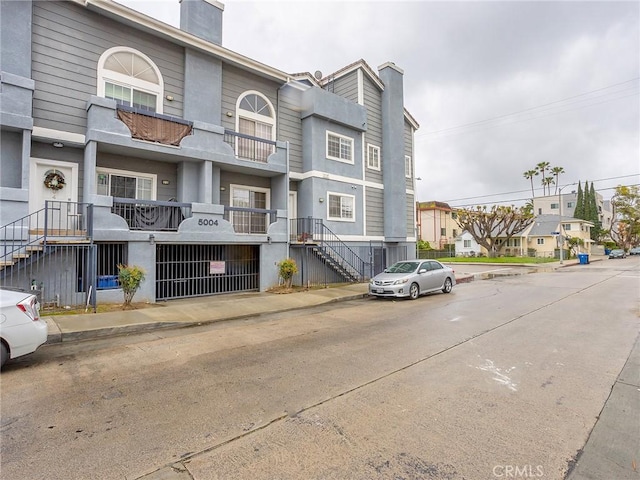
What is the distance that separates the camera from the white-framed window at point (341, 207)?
16.8 metres

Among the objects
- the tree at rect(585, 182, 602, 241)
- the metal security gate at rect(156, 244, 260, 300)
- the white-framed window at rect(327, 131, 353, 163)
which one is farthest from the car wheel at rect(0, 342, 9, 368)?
the tree at rect(585, 182, 602, 241)

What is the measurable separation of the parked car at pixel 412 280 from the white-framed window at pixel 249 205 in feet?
17.8

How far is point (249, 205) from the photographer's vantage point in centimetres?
1516

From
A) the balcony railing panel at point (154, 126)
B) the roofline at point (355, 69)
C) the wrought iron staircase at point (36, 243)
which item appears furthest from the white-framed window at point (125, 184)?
the roofline at point (355, 69)

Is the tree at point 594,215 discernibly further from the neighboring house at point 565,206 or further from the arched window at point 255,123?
the arched window at point 255,123

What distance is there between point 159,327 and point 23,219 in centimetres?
493

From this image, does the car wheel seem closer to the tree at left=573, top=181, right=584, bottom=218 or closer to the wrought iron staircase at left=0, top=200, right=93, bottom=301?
the wrought iron staircase at left=0, top=200, right=93, bottom=301

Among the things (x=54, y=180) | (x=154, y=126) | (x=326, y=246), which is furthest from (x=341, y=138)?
(x=54, y=180)

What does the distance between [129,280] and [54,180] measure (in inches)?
166

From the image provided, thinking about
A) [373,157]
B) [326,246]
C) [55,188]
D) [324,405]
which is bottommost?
[324,405]

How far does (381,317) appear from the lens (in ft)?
30.5

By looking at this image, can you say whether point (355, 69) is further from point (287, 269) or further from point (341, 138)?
point (287, 269)

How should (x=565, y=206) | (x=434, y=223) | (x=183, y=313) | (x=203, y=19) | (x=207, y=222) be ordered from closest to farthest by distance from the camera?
(x=183, y=313)
(x=207, y=222)
(x=203, y=19)
(x=434, y=223)
(x=565, y=206)

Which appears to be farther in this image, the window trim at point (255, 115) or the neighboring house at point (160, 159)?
the window trim at point (255, 115)
